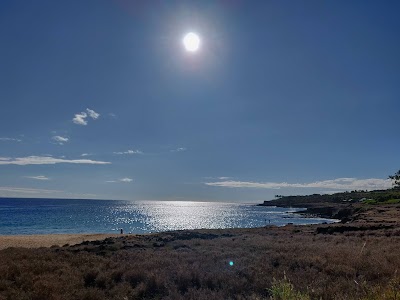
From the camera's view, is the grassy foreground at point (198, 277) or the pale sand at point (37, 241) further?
the pale sand at point (37, 241)

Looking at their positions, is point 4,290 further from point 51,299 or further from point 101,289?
point 101,289

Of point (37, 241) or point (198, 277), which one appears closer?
point (198, 277)

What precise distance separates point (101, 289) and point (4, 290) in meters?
2.90

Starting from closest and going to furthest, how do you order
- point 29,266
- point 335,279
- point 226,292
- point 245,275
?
point 226,292 < point 335,279 < point 245,275 < point 29,266

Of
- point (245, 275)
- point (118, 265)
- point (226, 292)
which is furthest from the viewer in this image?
point (118, 265)

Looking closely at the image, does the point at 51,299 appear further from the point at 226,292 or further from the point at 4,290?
the point at 226,292

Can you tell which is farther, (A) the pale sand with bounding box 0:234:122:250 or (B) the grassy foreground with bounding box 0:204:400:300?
(A) the pale sand with bounding box 0:234:122:250

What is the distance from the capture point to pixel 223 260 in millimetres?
14477

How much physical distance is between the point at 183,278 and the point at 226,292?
1988 millimetres

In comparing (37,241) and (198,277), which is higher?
(198,277)

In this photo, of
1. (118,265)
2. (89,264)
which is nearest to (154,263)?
(118,265)

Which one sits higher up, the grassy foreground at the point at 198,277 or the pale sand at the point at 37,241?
the grassy foreground at the point at 198,277

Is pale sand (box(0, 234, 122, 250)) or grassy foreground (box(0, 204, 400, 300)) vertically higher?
grassy foreground (box(0, 204, 400, 300))

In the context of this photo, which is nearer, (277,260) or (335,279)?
(335,279)
